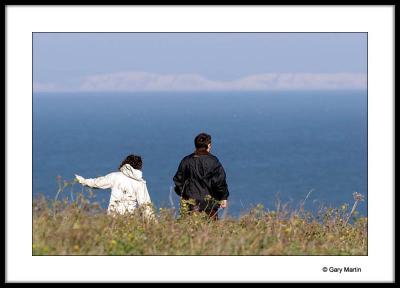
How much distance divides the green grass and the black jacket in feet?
2.74

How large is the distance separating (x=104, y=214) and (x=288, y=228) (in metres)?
2.18

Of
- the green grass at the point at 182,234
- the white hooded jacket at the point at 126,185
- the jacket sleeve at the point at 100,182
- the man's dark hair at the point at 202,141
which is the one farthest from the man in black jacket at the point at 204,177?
the jacket sleeve at the point at 100,182

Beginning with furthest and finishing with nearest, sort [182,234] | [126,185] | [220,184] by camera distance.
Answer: [126,185] → [220,184] → [182,234]

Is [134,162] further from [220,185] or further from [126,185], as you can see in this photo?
[220,185]

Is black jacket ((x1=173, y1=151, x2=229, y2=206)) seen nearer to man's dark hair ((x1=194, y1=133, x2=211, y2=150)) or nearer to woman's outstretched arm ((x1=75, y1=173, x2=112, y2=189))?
man's dark hair ((x1=194, y1=133, x2=211, y2=150))

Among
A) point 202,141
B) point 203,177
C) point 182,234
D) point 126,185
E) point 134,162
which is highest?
point 202,141

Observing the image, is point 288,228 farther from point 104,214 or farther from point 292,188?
point 292,188

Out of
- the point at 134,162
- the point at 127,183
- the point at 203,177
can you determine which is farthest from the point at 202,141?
the point at 127,183

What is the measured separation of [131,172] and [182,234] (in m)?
2.20

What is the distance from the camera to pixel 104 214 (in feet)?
32.2

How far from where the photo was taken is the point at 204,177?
11492mm

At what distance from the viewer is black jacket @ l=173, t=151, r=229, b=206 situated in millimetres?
11462

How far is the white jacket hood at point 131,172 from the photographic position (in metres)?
11.6

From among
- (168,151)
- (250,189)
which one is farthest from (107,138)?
(250,189)
